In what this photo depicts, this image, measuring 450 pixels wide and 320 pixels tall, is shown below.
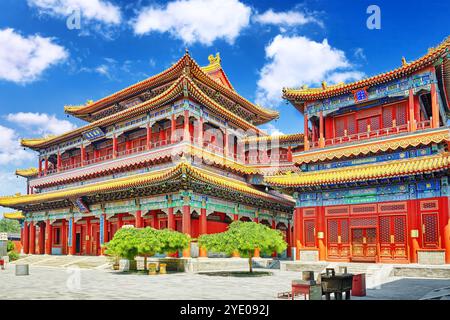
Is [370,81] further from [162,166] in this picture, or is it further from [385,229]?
[162,166]

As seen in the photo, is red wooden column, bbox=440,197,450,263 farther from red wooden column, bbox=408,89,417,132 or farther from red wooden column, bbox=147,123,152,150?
red wooden column, bbox=147,123,152,150

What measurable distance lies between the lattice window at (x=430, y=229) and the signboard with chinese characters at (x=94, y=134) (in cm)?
2332

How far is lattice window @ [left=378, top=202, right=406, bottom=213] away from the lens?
2130cm

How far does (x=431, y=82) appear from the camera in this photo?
71.9 ft

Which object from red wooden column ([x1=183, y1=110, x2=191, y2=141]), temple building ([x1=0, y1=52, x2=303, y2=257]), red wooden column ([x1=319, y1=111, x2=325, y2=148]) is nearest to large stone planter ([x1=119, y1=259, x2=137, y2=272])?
temple building ([x1=0, y1=52, x2=303, y2=257])

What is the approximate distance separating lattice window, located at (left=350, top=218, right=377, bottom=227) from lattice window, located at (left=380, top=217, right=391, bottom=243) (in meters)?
0.37

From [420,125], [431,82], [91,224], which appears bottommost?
[91,224]

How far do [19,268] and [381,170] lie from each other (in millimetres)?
18060

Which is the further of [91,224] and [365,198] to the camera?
[91,224]

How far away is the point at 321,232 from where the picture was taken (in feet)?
76.8

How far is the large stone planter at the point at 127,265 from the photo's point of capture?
74.8 feet

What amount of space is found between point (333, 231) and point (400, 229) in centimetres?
343
